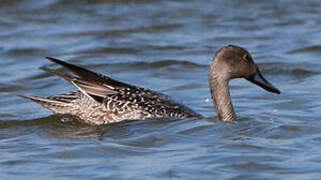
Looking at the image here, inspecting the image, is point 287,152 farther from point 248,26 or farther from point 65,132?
point 248,26

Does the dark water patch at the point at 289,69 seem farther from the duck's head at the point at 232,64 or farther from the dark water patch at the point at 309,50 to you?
the duck's head at the point at 232,64

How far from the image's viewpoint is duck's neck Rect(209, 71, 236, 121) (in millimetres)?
9609

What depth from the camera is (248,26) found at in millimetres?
15852

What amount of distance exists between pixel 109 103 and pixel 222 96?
1123 millimetres

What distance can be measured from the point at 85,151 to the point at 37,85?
4023 mm

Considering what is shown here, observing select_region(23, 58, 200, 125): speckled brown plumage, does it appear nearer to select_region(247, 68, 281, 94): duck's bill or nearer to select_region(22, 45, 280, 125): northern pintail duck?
select_region(22, 45, 280, 125): northern pintail duck

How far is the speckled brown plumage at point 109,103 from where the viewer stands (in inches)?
378

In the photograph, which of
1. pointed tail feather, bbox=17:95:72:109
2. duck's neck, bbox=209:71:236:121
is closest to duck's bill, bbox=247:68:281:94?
duck's neck, bbox=209:71:236:121

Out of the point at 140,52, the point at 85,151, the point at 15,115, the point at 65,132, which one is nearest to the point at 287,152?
the point at 85,151

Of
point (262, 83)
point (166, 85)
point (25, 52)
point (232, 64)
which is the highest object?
point (232, 64)

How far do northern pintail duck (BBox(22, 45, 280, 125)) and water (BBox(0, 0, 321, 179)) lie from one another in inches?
5.5

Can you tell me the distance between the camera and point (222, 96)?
964 cm

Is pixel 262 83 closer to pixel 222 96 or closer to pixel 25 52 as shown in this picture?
pixel 222 96

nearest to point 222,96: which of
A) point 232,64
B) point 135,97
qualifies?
point 232,64
